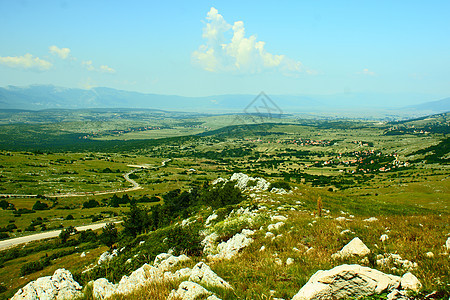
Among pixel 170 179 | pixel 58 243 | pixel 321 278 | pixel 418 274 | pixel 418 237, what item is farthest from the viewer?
pixel 170 179

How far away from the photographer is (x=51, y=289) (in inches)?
299

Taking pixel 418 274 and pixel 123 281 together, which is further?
pixel 123 281

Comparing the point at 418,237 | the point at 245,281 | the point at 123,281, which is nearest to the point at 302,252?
the point at 245,281

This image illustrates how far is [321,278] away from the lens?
4.58 meters

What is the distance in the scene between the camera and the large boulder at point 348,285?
439 centimetres

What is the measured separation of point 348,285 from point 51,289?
29.0 ft

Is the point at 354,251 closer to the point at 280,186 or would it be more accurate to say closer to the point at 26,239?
the point at 280,186

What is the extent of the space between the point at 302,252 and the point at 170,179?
413 ft

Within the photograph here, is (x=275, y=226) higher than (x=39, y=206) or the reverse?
higher

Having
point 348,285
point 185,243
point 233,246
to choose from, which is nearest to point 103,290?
point 185,243

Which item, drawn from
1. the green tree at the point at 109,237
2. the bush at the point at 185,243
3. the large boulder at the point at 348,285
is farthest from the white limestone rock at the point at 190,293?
the green tree at the point at 109,237

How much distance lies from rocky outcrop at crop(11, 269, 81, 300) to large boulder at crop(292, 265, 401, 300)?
6841mm

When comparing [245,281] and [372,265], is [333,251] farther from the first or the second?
[245,281]

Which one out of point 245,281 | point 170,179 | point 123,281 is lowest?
point 170,179
